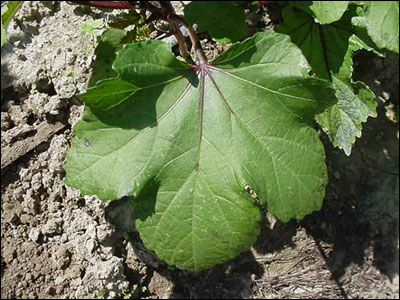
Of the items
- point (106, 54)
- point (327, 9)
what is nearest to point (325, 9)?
point (327, 9)

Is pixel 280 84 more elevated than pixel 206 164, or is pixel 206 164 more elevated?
pixel 280 84

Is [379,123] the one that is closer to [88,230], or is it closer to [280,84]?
[280,84]

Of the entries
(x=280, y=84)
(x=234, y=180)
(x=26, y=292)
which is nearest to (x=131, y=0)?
(x=280, y=84)

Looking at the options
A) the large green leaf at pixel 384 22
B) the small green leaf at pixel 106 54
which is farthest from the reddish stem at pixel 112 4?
the large green leaf at pixel 384 22

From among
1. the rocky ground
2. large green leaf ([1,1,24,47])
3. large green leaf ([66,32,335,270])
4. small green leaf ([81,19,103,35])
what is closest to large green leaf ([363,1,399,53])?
large green leaf ([66,32,335,270])

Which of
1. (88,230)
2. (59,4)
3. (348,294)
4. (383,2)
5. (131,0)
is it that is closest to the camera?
(383,2)

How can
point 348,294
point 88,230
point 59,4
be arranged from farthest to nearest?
point 348,294 < point 59,4 < point 88,230

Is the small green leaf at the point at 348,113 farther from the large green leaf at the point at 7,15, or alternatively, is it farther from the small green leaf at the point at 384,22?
the large green leaf at the point at 7,15
